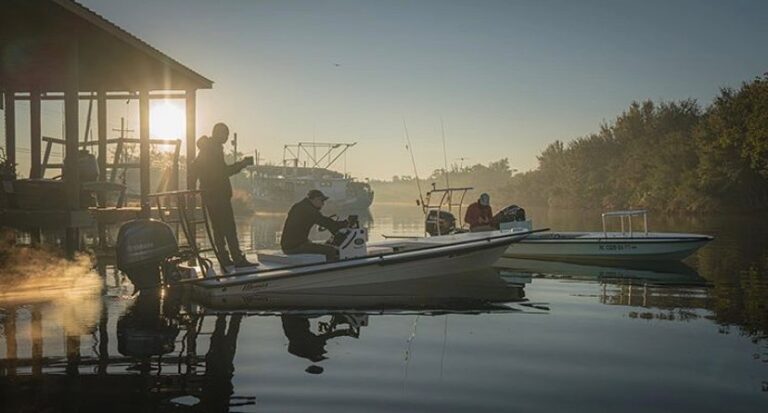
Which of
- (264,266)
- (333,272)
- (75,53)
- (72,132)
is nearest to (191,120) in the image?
(75,53)

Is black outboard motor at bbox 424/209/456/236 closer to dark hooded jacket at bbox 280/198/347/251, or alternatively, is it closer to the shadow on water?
the shadow on water

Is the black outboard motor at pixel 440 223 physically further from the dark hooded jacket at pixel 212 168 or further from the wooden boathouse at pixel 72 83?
the dark hooded jacket at pixel 212 168

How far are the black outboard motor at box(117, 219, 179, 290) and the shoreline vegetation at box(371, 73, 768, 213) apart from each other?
1257 inches

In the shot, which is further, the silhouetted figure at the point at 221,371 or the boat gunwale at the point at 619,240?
the boat gunwale at the point at 619,240

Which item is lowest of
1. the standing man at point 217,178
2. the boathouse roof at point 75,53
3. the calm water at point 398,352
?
the calm water at point 398,352

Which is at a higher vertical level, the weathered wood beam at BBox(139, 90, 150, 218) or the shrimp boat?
the weathered wood beam at BBox(139, 90, 150, 218)

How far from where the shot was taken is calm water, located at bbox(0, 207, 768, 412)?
18.6 feet

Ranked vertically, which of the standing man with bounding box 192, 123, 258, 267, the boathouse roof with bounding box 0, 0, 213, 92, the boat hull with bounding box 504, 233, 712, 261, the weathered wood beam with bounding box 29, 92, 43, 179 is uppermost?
the boathouse roof with bounding box 0, 0, 213, 92

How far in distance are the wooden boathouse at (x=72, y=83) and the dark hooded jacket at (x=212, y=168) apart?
2534 mm

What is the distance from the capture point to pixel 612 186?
82.4m

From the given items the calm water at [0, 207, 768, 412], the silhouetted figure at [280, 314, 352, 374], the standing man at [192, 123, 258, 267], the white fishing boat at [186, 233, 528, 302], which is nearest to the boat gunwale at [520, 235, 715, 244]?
the calm water at [0, 207, 768, 412]

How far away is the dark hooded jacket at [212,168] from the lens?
11.0 metres

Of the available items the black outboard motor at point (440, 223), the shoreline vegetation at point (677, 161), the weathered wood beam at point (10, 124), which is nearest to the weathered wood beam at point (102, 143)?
the weathered wood beam at point (10, 124)

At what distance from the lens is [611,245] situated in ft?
58.6
